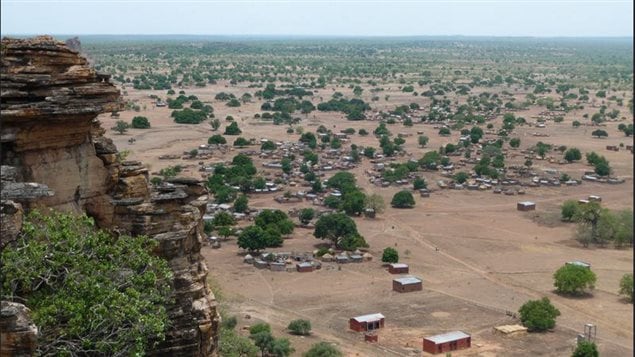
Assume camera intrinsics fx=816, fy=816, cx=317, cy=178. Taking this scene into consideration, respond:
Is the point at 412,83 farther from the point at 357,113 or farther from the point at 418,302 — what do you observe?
the point at 418,302

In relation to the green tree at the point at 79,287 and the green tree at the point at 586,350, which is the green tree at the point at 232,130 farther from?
the green tree at the point at 79,287

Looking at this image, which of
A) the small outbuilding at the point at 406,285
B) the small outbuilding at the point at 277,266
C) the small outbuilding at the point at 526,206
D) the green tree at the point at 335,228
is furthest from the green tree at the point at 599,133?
the small outbuilding at the point at 277,266

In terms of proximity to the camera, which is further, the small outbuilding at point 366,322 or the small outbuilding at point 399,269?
the small outbuilding at point 399,269

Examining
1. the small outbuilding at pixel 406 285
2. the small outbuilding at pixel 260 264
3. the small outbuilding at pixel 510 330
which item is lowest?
the small outbuilding at pixel 260 264

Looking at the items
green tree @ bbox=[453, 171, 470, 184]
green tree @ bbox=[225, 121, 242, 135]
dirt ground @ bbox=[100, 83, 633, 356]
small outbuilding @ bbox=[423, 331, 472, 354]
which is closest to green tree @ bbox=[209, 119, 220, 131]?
green tree @ bbox=[225, 121, 242, 135]

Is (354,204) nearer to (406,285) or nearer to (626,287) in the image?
(406,285)

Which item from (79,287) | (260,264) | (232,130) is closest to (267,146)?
(232,130)

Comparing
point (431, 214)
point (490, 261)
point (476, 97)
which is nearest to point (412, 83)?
point (476, 97)
